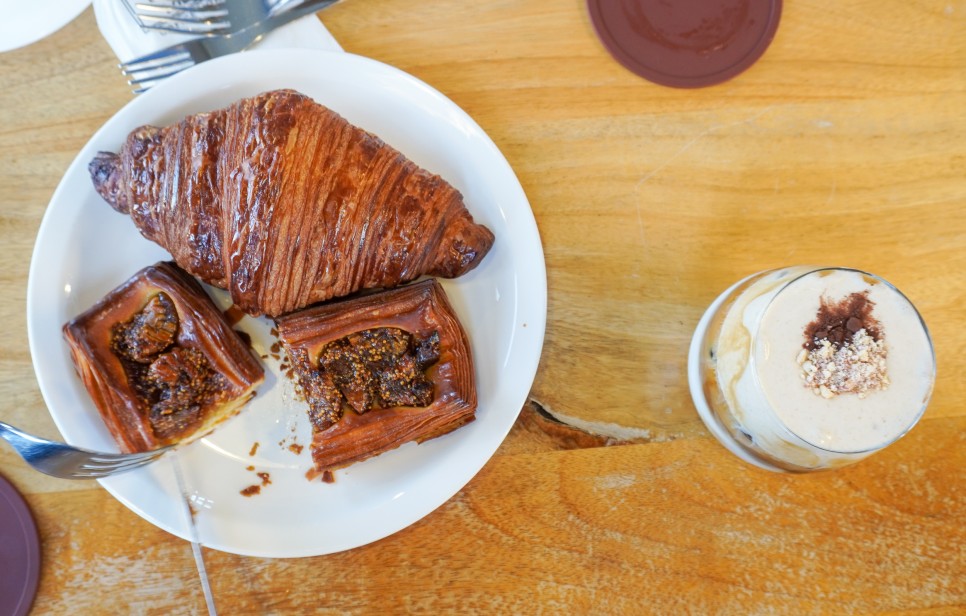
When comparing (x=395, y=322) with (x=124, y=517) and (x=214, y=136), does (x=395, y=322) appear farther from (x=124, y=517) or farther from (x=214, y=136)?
(x=124, y=517)

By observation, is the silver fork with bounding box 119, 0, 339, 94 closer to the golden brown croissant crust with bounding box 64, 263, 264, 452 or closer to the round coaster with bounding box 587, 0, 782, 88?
the golden brown croissant crust with bounding box 64, 263, 264, 452

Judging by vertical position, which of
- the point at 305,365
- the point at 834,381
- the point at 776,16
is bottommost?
the point at 834,381

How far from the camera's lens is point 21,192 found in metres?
1.47

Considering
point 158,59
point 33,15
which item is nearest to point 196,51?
point 158,59

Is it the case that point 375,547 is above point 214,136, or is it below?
below

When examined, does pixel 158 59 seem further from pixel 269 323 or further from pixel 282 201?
pixel 269 323

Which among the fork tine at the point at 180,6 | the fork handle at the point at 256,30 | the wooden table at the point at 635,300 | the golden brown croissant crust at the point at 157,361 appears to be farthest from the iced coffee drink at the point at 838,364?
the fork tine at the point at 180,6

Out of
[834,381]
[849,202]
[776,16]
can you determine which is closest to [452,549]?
[834,381]

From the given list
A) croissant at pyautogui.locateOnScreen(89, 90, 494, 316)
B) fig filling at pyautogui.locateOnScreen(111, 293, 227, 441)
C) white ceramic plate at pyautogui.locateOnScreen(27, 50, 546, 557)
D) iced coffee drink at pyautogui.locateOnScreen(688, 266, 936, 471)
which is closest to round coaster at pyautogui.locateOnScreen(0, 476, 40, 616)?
white ceramic plate at pyautogui.locateOnScreen(27, 50, 546, 557)

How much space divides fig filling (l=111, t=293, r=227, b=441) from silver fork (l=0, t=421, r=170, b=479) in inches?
4.3

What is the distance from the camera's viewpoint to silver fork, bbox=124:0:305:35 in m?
1.40

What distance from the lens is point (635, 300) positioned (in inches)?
58.6

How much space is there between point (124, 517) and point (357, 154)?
967mm

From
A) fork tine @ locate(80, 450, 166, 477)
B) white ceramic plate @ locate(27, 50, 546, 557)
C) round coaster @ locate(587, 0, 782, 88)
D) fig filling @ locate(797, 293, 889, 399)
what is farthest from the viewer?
round coaster @ locate(587, 0, 782, 88)
